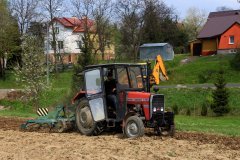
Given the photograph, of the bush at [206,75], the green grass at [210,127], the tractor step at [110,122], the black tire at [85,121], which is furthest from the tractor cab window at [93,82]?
the bush at [206,75]

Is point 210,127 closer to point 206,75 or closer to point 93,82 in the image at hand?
point 93,82

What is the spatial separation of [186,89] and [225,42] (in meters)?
24.8

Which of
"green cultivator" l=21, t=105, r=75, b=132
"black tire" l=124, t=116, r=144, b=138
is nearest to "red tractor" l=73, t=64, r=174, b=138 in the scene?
"black tire" l=124, t=116, r=144, b=138

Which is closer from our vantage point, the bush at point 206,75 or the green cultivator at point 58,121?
the green cultivator at point 58,121

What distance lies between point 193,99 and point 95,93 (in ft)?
71.7

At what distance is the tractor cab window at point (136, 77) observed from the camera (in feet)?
44.6

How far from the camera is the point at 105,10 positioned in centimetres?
6750

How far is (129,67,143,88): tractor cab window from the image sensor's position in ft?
44.6

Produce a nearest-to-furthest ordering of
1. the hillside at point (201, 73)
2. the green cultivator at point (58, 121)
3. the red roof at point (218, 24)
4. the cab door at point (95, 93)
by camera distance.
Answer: the cab door at point (95, 93), the green cultivator at point (58, 121), the hillside at point (201, 73), the red roof at point (218, 24)

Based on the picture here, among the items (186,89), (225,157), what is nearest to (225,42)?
(186,89)

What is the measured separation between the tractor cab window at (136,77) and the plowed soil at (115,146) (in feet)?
4.86

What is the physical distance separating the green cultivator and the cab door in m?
1.24

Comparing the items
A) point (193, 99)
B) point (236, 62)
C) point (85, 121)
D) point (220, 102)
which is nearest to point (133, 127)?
point (85, 121)

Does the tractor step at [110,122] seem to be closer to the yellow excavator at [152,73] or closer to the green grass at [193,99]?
the yellow excavator at [152,73]
